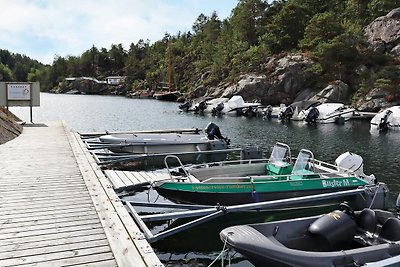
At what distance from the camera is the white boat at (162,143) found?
62.7 feet

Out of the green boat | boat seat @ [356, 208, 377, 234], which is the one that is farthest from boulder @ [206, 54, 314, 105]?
boat seat @ [356, 208, 377, 234]

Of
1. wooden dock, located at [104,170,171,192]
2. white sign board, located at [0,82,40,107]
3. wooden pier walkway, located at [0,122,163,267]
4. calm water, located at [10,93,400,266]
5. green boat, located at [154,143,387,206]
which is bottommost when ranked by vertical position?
calm water, located at [10,93,400,266]

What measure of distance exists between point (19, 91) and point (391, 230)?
22.3m

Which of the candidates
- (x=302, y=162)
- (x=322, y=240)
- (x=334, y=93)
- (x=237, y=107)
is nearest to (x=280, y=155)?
(x=302, y=162)

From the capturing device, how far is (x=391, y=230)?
7375 millimetres

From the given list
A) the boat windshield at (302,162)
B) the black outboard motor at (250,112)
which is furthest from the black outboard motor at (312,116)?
the boat windshield at (302,162)

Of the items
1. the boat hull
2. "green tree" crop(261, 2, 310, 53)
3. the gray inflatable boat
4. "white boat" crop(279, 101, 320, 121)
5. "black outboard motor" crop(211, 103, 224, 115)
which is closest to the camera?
the gray inflatable boat

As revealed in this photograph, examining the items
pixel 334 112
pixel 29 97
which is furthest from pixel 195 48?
pixel 29 97

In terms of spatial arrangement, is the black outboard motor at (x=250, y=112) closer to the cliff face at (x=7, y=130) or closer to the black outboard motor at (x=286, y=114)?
the black outboard motor at (x=286, y=114)

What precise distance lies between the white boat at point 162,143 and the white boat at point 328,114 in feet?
78.7

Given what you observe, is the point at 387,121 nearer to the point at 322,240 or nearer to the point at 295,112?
the point at 295,112

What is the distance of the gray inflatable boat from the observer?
607 cm

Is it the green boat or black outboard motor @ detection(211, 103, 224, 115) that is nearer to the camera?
the green boat

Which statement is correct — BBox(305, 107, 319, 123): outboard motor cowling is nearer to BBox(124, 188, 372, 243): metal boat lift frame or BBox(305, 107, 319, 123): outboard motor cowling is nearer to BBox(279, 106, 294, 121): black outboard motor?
BBox(279, 106, 294, 121): black outboard motor
